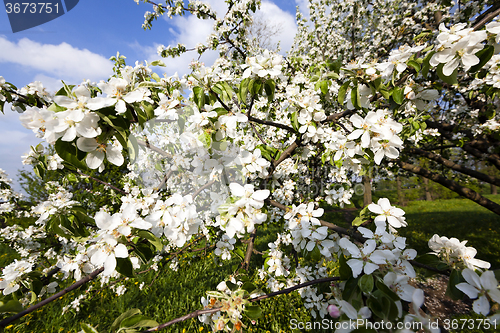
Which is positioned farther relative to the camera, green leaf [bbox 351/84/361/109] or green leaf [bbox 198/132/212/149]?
green leaf [bbox 351/84/361/109]

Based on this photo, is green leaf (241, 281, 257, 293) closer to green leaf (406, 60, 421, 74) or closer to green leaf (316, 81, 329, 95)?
green leaf (316, 81, 329, 95)

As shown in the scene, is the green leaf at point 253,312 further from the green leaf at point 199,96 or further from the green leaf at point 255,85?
the green leaf at point 255,85

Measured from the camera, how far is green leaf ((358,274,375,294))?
0.90 metres

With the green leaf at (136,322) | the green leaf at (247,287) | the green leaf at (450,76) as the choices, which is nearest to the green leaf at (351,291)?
the green leaf at (247,287)

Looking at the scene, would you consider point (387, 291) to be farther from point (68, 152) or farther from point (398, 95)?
point (68, 152)

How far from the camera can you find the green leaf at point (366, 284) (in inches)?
35.5

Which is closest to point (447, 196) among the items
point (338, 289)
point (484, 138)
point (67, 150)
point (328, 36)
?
point (484, 138)

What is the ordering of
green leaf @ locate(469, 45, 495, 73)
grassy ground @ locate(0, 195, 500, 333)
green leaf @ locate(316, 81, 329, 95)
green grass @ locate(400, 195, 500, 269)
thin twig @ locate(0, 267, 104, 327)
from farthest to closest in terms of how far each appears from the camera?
green grass @ locate(400, 195, 500, 269) < grassy ground @ locate(0, 195, 500, 333) < green leaf @ locate(316, 81, 329, 95) < green leaf @ locate(469, 45, 495, 73) < thin twig @ locate(0, 267, 104, 327)

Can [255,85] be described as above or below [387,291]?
above

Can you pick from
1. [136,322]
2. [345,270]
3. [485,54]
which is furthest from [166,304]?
[485,54]

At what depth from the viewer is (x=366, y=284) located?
92cm

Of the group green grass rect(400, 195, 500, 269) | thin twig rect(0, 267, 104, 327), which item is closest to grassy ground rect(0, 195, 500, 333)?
green grass rect(400, 195, 500, 269)

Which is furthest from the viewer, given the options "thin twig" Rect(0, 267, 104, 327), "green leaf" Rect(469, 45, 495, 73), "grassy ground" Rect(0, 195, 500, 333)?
"grassy ground" Rect(0, 195, 500, 333)

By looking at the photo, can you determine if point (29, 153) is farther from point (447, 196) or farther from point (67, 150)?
point (447, 196)
